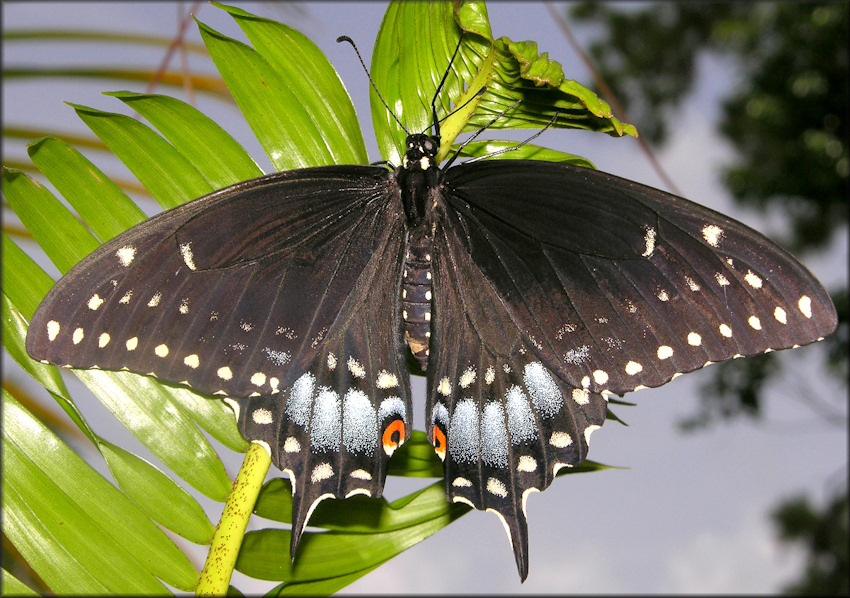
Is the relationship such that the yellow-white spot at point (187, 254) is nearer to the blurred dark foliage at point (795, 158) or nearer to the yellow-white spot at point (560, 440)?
the yellow-white spot at point (560, 440)

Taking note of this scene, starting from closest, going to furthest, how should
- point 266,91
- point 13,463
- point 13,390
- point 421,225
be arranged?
point 13,463, point 266,91, point 421,225, point 13,390

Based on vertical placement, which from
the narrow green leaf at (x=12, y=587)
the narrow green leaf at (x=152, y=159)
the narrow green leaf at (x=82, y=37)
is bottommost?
the narrow green leaf at (x=12, y=587)

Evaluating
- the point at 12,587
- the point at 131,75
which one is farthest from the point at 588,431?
the point at 131,75

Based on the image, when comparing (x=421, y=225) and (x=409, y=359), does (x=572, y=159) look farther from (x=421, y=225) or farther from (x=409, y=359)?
(x=409, y=359)

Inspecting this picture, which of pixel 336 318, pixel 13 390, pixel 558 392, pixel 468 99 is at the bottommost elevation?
pixel 558 392

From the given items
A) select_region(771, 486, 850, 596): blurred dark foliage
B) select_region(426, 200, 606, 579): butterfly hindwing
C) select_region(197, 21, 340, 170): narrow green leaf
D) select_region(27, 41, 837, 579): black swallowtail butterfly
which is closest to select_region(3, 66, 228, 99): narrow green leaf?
select_region(197, 21, 340, 170): narrow green leaf

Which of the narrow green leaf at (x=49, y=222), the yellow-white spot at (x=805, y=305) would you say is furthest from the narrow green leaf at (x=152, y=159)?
the yellow-white spot at (x=805, y=305)

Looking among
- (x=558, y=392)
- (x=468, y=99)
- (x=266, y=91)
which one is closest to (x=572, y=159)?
(x=468, y=99)
